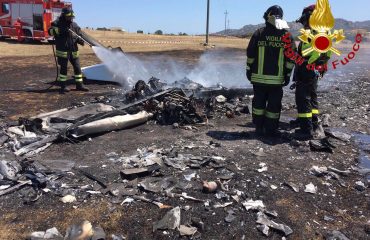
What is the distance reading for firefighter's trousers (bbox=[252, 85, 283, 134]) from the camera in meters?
5.63

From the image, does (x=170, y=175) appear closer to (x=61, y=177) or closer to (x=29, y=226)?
(x=61, y=177)

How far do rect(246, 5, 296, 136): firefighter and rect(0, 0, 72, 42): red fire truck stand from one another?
1770 cm

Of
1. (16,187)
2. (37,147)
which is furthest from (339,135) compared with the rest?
(16,187)

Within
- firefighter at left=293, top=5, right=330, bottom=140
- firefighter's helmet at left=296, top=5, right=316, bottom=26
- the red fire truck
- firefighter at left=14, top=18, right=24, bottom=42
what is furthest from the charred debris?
firefighter at left=14, top=18, right=24, bottom=42

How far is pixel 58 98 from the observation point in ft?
27.9

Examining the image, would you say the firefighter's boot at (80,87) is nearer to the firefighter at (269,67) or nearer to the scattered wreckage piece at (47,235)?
the firefighter at (269,67)

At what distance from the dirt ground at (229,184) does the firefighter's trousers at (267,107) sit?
23cm

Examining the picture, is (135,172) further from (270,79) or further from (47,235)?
(270,79)

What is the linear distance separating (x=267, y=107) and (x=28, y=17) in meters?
19.1

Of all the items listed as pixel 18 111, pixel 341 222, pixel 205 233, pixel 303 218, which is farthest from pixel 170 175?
pixel 18 111

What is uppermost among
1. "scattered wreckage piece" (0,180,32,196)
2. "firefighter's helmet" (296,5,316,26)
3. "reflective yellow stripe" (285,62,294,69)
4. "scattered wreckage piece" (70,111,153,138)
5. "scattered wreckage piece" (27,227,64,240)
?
"firefighter's helmet" (296,5,316,26)

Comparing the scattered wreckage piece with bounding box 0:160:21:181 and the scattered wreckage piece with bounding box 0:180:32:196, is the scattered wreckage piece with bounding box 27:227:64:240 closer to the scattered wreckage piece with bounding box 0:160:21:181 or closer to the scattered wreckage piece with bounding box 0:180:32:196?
the scattered wreckage piece with bounding box 0:180:32:196

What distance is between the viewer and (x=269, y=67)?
5.54 m

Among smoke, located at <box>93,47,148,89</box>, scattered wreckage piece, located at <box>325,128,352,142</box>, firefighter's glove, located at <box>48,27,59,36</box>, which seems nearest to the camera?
scattered wreckage piece, located at <box>325,128,352,142</box>
